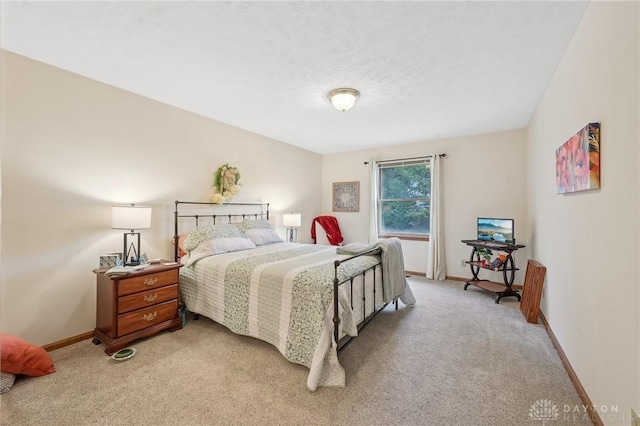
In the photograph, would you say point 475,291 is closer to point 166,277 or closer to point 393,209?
point 393,209

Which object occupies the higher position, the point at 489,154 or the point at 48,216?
the point at 489,154

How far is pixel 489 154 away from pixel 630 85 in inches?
136

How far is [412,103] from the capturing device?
3.17 meters

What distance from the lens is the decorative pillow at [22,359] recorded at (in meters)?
1.81

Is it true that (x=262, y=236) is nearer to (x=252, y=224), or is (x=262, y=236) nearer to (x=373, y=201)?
(x=252, y=224)

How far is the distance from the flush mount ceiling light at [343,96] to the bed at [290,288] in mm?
1596

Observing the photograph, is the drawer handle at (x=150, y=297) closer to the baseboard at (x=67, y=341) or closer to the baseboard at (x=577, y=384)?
the baseboard at (x=67, y=341)

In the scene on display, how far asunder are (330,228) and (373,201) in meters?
1.08

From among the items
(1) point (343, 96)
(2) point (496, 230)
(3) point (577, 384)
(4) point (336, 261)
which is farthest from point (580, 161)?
(2) point (496, 230)

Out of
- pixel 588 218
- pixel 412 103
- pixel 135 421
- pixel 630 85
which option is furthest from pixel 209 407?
pixel 412 103

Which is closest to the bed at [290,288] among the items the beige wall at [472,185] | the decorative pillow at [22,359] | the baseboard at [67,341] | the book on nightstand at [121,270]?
the book on nightstand at [121,270]

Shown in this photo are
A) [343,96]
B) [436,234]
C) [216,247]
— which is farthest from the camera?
[436,234]

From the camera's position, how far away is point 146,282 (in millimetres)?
2486

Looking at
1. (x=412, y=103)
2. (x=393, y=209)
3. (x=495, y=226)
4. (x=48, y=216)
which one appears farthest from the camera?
(x=393, y=209)
